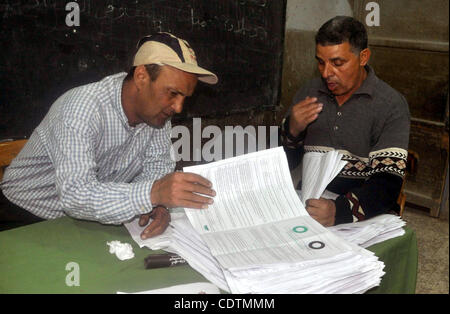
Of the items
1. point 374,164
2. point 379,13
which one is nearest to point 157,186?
point 374,164

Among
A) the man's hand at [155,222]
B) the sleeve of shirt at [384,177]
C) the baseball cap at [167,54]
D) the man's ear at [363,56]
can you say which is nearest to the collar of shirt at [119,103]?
the baseball cap at [167,54]

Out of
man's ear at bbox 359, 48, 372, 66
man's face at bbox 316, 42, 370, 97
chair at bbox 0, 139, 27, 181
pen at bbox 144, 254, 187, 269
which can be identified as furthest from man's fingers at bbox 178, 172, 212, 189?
chair at bbox 0, 139, 27, 181

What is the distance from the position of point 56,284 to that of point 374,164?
1.14m

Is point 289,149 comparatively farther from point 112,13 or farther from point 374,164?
point 112,13

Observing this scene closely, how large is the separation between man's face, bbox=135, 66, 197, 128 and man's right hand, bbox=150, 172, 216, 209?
1.14ft

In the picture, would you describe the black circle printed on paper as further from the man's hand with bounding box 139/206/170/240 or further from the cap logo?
the cap logo

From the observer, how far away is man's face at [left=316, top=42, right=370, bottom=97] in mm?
1749

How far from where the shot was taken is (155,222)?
1.18 metres

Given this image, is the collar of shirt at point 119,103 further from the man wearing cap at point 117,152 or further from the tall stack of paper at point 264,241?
the tall stack of paper at point 264,241

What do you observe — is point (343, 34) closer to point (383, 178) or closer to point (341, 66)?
point (341, 66)

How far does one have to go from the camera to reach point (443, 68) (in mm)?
3318

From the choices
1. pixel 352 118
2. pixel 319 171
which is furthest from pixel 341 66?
pixel 319 171

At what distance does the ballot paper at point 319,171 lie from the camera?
1.25 meters

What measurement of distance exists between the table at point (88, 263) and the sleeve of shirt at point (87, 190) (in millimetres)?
58
